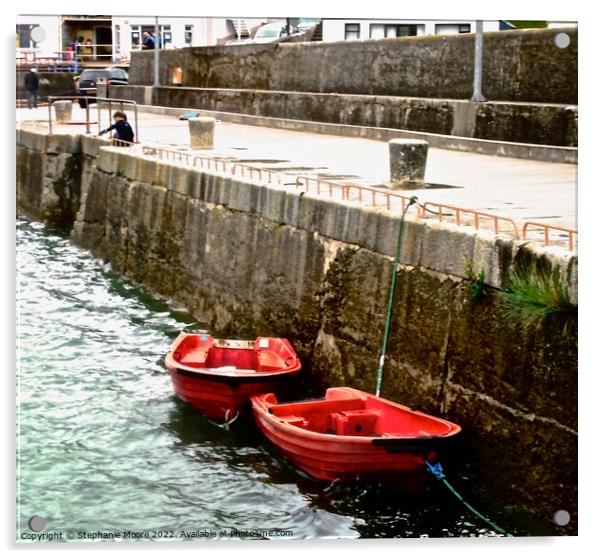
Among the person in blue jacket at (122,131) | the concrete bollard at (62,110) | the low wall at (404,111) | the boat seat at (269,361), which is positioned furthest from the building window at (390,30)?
the concrete bollard at (62,110)

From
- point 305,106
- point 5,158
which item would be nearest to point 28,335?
point 5,158

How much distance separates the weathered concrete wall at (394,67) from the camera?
1569 cm

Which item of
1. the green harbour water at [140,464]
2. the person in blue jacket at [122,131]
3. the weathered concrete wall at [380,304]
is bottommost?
the green harbour water at [140,464]

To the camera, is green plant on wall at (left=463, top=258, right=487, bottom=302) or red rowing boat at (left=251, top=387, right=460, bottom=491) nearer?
red rowing boat at (left=251, top=387, right=460, bottom=491)

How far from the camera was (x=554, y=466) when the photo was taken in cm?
933

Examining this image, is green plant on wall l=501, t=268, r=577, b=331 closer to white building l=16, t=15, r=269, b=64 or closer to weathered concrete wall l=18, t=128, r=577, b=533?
weathered concrete wall l=18, t=128, r=577, b=533

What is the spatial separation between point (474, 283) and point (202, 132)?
9989 mm

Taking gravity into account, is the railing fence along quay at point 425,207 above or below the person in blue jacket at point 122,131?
below

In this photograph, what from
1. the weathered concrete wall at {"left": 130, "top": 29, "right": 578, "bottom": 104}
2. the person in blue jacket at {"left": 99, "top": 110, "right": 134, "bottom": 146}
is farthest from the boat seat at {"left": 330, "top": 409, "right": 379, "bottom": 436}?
the person in blue jacket at {"left": 99, "top": 110, "right": 134, "bottom": 146}

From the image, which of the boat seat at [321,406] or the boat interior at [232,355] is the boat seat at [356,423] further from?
the boat interior at [232,355]

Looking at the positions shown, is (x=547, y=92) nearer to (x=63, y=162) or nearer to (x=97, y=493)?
(x=97, y=493)

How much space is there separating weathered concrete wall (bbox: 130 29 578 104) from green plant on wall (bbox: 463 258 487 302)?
3965mm

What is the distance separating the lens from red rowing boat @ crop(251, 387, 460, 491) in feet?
33.0

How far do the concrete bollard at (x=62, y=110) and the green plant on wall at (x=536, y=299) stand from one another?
1646 centimetres
